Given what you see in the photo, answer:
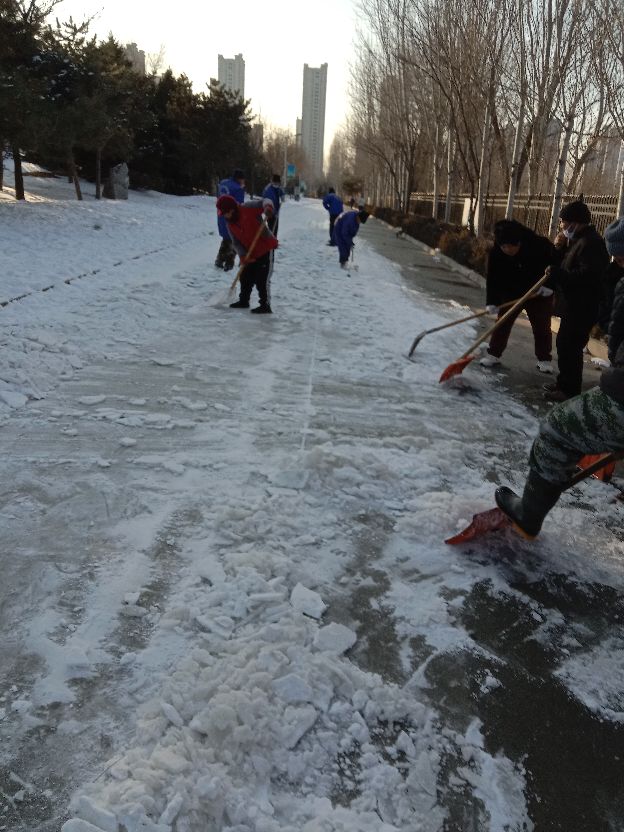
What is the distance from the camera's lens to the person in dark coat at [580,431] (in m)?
2.49

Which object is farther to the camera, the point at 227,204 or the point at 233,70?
the point at 233,70

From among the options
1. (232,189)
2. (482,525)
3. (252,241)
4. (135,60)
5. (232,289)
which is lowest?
(482,525)

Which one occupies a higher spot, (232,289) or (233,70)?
(233,70)

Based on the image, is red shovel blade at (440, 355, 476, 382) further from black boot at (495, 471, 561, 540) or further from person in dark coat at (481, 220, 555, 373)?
black boot at (495, 471, 561, 540)

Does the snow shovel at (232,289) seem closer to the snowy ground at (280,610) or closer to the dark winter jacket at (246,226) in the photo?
the dark winter jacket at (246,226)

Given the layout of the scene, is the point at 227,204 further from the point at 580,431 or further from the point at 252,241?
the point at 580,431

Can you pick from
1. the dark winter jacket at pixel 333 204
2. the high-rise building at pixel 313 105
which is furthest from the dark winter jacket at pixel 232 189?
the high-rise building at pixel 313 105

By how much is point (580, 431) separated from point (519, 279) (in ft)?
13.4

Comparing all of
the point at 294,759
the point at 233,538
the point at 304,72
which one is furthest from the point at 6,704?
the point at 304,72

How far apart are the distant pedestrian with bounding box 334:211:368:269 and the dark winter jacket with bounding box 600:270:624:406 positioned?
1059 centimetres

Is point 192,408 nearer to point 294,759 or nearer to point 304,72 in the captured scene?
point 294,759

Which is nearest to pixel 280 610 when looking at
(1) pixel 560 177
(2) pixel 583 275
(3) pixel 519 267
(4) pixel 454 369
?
(4) pixel 454 369

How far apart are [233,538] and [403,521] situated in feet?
2.95

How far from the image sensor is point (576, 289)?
5.38m
